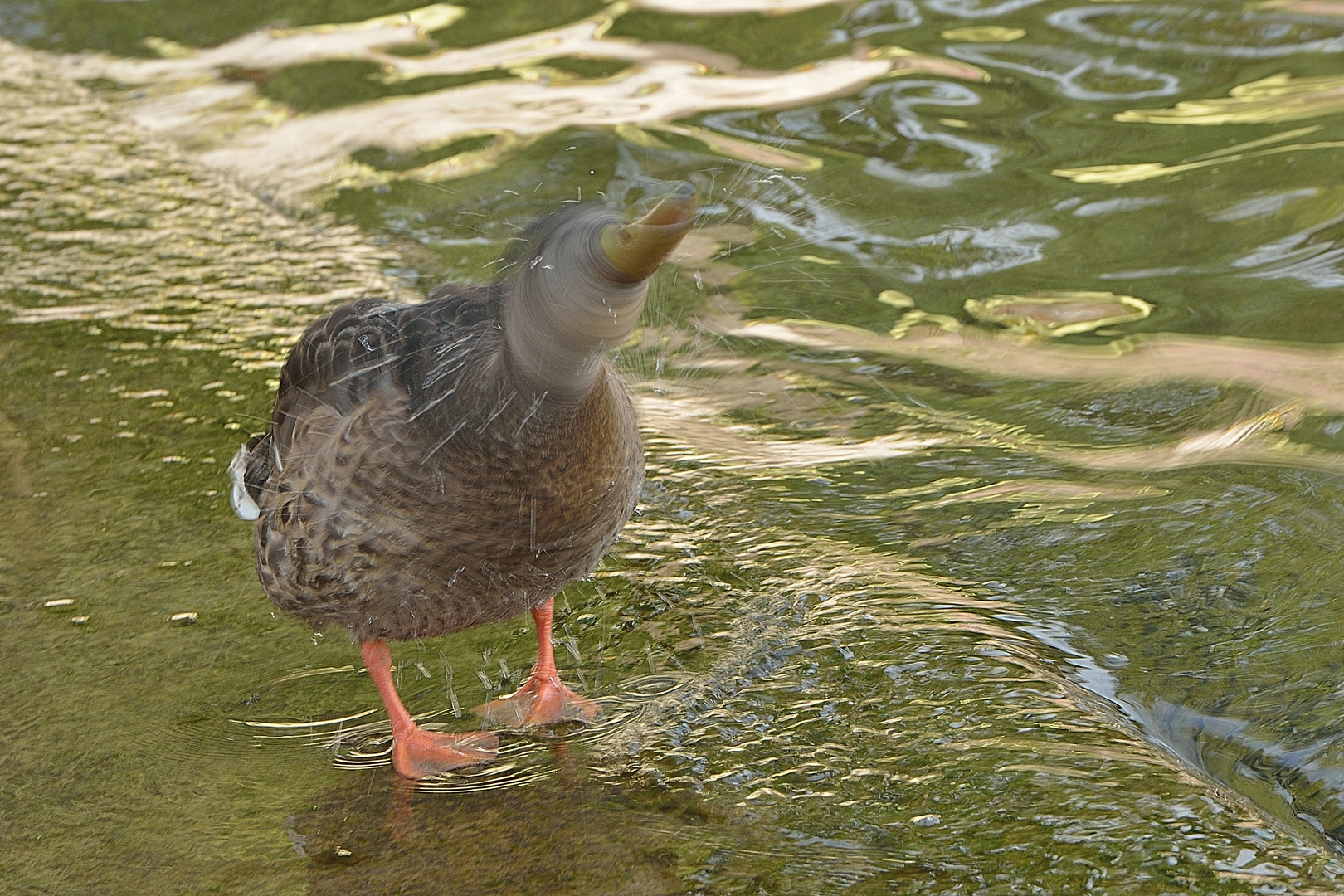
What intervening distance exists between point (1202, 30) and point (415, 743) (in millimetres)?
6568

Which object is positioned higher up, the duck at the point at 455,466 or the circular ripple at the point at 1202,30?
the circular ripple at the point at 1202,30

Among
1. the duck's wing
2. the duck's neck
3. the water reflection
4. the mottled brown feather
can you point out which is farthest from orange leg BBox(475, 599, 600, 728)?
the water reflection

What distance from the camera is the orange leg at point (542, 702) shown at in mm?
3959

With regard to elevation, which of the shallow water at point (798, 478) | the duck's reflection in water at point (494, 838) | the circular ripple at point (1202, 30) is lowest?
the duck's reflection in water at point (494, 838)

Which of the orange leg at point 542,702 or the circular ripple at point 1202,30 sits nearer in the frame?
the orange leg at point 542,702

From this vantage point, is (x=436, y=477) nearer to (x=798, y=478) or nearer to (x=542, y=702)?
(x=542, y=702)

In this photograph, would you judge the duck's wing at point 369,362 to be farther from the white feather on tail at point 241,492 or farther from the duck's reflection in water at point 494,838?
the duck's reflection in water at point 494,838

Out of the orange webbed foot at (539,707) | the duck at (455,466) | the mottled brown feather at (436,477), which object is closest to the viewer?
the duck at (455,466)

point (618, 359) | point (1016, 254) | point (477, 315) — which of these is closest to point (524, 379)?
point (477, 315)

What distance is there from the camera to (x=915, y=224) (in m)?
6.86

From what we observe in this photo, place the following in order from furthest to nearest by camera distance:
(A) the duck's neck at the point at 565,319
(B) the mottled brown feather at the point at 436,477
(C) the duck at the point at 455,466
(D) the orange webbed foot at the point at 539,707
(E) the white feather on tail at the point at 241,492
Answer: (E) the white feather on tail at the point at 241,492
(D) the orange webbed foot at the point at 539,707
(B) the mottled brown feather at the point at 436,477
(C) the duck at the point at 455,466
(A) the duck's neck at the point at 565,319

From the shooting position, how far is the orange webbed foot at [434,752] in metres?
3.74

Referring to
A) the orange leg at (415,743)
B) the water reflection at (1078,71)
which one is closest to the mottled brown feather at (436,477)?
the orange leg at (415,743)

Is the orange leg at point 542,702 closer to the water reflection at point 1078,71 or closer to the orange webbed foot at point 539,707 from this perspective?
the orange webbed foot at point 539,707
